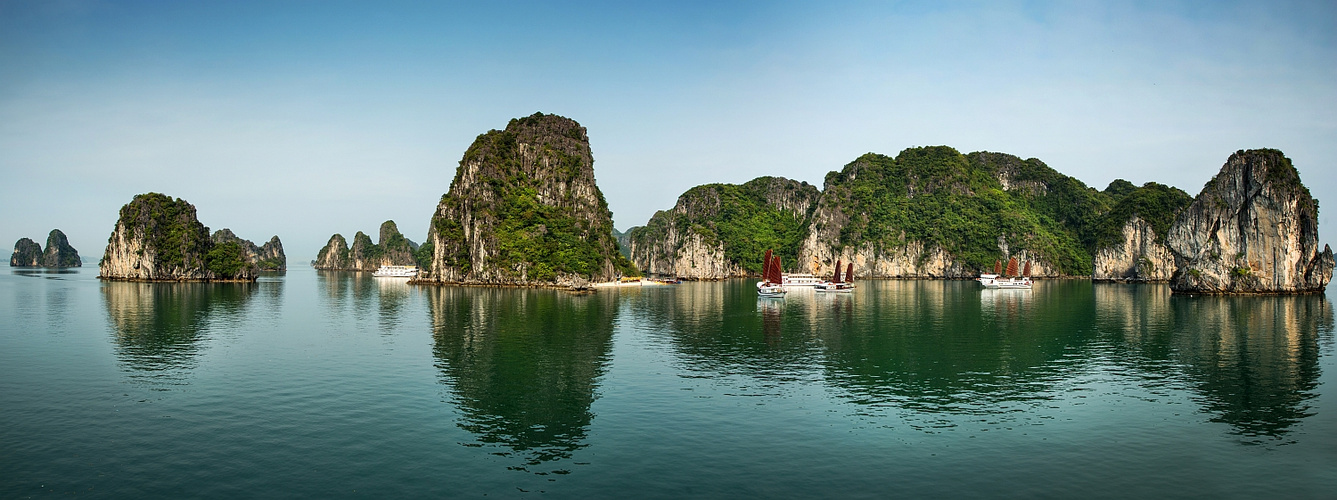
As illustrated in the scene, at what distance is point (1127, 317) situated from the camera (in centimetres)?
8281

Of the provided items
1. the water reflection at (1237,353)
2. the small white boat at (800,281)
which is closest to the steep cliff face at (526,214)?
the small white boat at (800,281)

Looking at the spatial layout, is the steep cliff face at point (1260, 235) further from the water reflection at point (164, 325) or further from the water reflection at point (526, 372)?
the water reflection at point (164, 325)

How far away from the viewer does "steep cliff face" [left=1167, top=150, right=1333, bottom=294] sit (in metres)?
118

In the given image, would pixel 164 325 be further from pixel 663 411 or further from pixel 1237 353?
pixel 1237 353

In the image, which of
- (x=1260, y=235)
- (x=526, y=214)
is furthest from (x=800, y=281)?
(x=1260, y=235)

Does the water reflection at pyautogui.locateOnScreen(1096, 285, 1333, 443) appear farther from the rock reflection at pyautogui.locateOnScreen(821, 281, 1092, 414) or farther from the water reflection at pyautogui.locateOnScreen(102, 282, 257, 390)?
the water reflection at pyautogui.locateOnScreen(102, 282, 257, 390)

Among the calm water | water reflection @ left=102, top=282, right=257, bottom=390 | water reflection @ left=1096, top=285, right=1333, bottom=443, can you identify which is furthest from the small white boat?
water reflection @ left=102, top=282, right=257, bottom=390

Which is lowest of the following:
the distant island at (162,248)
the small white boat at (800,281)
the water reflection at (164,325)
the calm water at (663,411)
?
the calm water at (663,411)

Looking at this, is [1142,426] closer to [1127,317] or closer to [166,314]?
[1127,317]

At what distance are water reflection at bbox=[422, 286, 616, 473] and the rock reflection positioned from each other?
48.2ft

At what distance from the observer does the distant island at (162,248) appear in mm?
164750

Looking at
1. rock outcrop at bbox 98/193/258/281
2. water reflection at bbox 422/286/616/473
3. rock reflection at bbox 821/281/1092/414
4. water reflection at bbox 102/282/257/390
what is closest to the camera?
water reflection at bbox 422/286/616/473

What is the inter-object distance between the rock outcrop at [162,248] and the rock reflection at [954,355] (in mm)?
149397

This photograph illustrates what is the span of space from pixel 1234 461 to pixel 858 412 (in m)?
13.7
